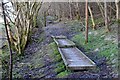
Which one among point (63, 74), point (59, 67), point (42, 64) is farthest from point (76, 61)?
point (42, 64)

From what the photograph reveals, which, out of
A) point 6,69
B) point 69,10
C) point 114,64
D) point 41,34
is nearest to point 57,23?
point 69,10

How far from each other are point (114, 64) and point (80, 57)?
5.56ft

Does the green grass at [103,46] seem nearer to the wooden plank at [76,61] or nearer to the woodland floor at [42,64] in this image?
the woodland floor at [42,64]

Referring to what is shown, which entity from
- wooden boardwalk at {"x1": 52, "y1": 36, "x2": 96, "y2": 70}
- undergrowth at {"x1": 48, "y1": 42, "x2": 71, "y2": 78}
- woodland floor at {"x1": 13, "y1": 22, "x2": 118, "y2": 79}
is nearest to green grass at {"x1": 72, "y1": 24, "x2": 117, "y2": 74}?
woodland floor at {"x1": 13, "y1": 22, "x2": 118, "y2": 79}

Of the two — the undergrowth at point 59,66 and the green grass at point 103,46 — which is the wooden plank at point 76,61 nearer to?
the undergrowth at point 59,66

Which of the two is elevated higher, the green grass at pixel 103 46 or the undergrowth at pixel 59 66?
the green grass at pixel 103 46

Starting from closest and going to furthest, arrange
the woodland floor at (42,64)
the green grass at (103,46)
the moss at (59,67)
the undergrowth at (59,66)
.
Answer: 1. the woodland floor at (42,64)
2. the undergrowth at (59,66)
3. the moss at (59,67)
4. the green grass at (103,46)

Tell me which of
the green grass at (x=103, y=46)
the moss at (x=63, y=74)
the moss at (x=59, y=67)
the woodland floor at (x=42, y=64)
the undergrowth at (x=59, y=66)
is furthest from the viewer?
the green grass at (x=103, y=46)

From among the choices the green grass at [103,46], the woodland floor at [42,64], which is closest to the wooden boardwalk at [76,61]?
the woodland floor at [42,64]

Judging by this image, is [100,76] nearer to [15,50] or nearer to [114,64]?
[114,64]

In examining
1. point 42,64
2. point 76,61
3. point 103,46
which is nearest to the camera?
point 76,61

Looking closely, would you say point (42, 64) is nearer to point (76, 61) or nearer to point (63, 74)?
point (76, 61)

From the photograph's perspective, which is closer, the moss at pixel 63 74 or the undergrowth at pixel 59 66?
the moss at pixel 63 74

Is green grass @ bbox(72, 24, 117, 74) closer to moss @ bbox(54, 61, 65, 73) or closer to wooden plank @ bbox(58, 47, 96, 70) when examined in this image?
wooden plank @ bbox(58, 47, 96, 70)
